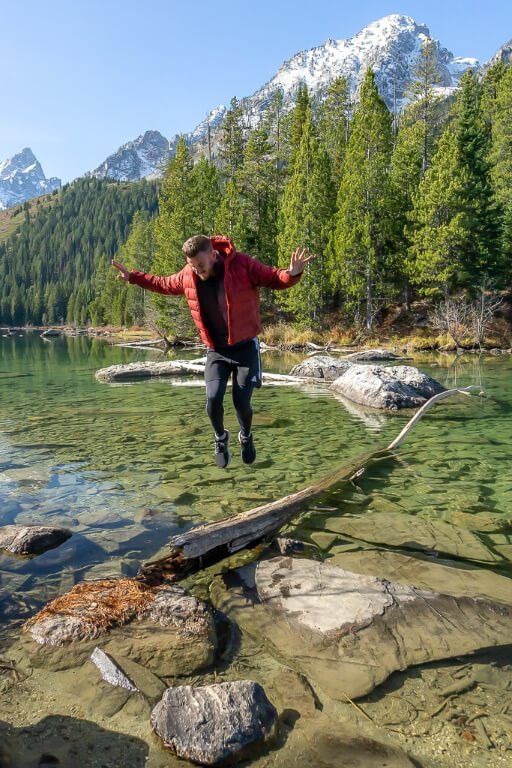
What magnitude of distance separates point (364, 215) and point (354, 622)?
3989 centimetres

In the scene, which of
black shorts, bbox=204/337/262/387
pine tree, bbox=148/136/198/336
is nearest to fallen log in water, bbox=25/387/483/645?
black shorts, bbox=204/337/262/387

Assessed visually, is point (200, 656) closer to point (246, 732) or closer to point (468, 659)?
point (246, 732)

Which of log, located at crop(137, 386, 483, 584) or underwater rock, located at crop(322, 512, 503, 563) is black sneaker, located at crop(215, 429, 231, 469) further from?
underwater rock, located at crop(322, 512, 503, 563)

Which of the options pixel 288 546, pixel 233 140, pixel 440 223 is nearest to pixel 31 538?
pixel 288 546

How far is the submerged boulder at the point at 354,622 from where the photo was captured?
12.6 feet

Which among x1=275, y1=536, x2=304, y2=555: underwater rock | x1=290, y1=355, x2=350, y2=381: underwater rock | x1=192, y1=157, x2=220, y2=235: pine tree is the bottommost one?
x1=275, y1=536, x2=304, y2=555: underwater rock

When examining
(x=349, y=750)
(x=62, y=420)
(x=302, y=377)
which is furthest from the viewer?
(x=302, y=377)

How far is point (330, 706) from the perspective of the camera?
135 inches

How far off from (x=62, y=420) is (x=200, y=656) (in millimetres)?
11696

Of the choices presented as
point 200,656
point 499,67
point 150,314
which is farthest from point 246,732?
point 499,67

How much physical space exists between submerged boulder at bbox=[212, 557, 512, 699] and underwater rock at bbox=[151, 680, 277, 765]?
2.10 feet

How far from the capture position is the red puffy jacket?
5969 mm

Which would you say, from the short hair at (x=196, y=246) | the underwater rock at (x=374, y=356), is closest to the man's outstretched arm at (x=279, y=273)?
the short hair at (x=196, y=246)

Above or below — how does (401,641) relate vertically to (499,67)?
below
